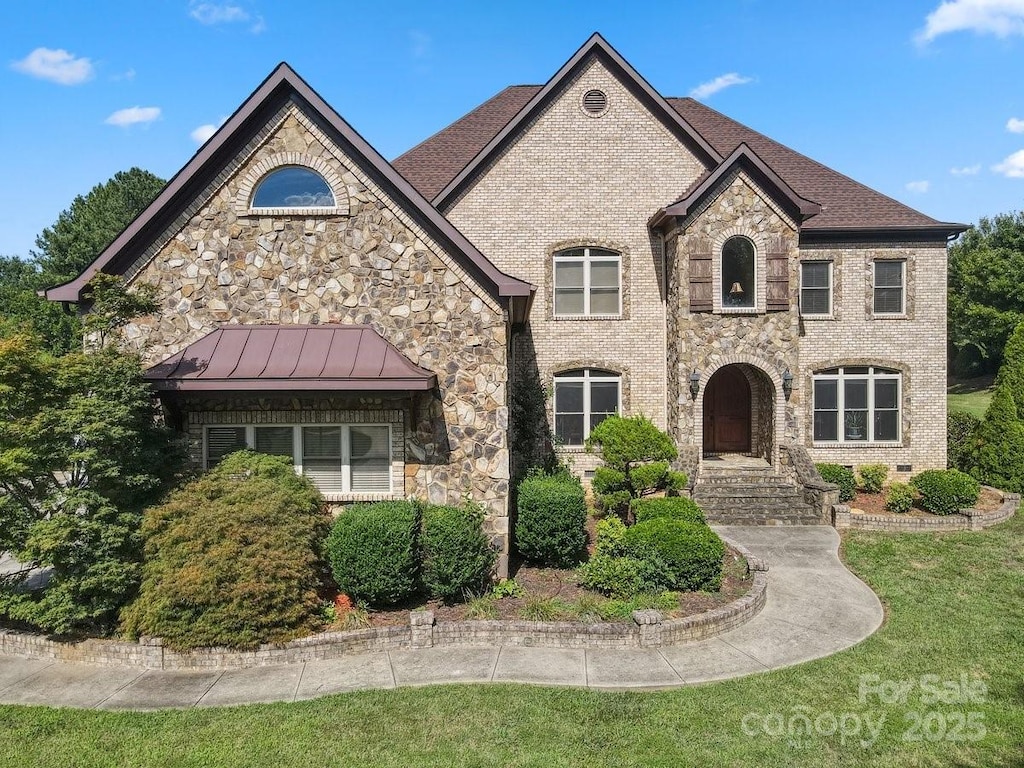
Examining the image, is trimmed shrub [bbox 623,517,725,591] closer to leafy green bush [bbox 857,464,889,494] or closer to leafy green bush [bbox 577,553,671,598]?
leafy green bush [bbox 577,553,671,598]

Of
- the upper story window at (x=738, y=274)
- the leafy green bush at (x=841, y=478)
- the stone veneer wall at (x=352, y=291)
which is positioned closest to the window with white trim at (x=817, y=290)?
the upper story window at (x=738, y=274)

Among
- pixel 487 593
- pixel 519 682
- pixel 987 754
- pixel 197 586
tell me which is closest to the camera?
pixel 987 754

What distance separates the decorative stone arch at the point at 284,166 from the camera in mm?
9539

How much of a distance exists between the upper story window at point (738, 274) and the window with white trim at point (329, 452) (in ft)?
31.5

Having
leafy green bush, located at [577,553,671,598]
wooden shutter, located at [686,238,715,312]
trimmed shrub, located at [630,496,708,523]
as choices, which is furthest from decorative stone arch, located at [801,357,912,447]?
leafy green bush, located at [577,553,671,598]

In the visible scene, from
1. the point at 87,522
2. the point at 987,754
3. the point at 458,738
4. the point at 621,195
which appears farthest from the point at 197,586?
the point at 621,195

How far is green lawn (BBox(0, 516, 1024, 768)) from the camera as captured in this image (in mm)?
5453

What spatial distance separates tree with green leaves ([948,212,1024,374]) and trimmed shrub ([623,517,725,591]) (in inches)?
2027

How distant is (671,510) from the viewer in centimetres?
1019

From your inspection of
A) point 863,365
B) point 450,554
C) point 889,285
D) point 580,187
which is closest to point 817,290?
point 889,285

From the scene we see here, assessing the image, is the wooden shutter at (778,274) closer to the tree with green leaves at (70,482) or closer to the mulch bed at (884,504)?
the mulch bed at (884,504)

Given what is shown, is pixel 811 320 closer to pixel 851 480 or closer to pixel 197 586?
pixel 851 480

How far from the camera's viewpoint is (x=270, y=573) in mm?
7551

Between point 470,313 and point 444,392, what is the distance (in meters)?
1.34
